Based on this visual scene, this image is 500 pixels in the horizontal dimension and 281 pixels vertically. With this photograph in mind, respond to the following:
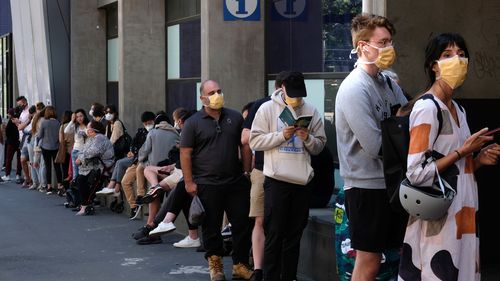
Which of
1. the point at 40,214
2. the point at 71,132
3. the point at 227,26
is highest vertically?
Result: the point at 227,26

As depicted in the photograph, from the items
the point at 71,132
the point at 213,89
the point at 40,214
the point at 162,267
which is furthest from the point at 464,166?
the point at 71,132

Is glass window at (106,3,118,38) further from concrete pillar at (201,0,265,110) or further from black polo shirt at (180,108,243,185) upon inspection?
black polo shirt at (180,108,243,185)

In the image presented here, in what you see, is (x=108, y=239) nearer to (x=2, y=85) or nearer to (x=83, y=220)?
(x=83, y=220)

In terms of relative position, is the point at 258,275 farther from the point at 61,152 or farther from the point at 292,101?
the point at 61,152

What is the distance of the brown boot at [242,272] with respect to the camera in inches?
377

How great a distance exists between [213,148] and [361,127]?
3.81 meters

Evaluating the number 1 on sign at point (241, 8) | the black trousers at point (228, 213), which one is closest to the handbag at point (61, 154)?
the number 1 on sign at point (241, 8)

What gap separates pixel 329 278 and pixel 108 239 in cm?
481

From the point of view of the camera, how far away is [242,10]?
13.5 meters

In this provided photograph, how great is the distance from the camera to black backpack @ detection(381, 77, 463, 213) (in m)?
5.18

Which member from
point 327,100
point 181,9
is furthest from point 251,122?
point 181,9

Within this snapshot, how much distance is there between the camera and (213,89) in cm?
954

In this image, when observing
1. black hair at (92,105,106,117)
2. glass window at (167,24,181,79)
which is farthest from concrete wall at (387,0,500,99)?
glass window at (167,24,181,79)

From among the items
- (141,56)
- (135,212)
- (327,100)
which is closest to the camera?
(327,100)
